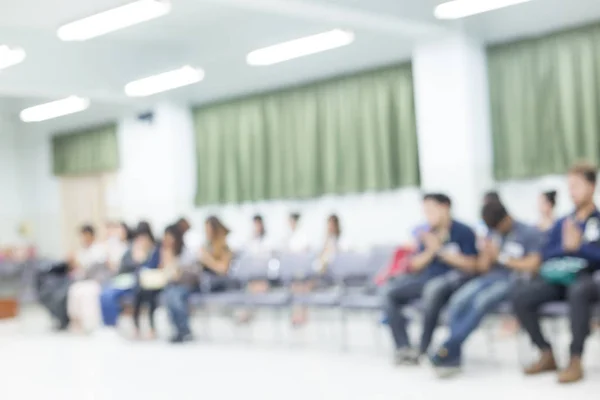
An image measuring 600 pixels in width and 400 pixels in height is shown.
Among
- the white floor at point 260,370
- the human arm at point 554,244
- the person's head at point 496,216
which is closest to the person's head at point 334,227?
the white floor at point 260,370

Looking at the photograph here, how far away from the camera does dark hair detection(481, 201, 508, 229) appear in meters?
5.75

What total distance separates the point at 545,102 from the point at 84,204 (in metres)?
8.02

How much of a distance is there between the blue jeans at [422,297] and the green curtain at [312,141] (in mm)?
3718

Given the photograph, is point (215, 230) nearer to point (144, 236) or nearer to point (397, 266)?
point (144, 236)

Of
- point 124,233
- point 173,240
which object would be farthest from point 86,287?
point 173,240

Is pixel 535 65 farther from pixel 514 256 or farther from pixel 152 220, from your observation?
pixel 152 220

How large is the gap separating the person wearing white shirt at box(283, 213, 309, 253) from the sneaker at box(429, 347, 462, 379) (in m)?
4.25

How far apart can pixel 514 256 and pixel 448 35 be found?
339 cm

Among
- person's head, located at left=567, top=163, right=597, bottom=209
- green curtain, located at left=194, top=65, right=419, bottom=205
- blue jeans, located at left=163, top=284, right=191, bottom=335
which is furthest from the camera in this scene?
green curtain, located at left=194, top=65, right=419, bottom=205

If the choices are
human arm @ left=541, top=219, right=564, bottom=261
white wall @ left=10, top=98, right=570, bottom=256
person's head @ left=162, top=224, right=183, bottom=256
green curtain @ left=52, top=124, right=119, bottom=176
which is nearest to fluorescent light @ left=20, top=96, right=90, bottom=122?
green curtain @ left=52, top=124, right=119, bottom=176

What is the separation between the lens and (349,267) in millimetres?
7785

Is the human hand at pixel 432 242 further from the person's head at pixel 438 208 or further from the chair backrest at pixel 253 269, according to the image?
the chair backrest at pixel 253 269

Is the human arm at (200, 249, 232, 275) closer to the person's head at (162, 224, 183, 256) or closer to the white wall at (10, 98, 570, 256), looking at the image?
the person's head at (162, 224, 183, 256)

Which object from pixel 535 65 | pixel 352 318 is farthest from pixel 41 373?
pixel 535 65
